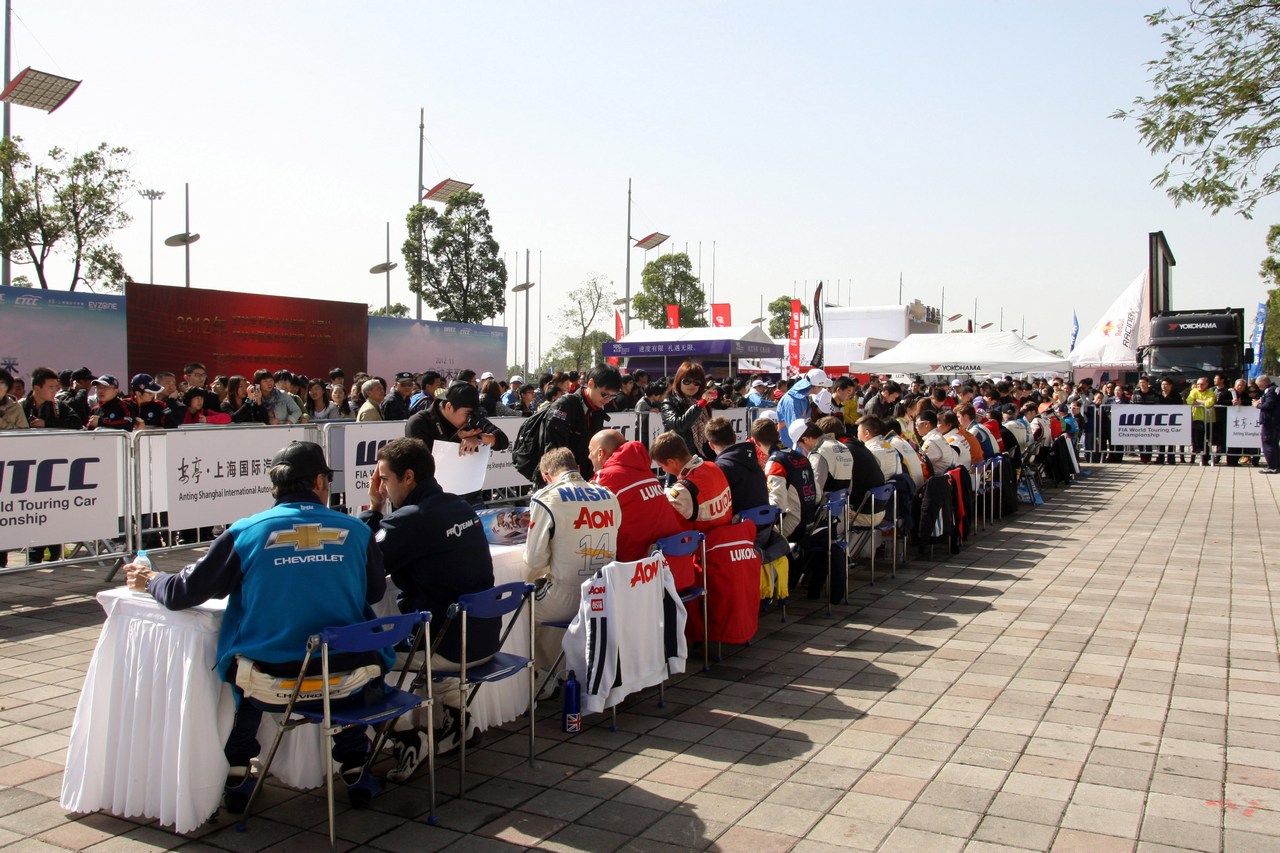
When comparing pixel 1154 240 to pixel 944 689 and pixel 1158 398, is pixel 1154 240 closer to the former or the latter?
pixel 1158 398

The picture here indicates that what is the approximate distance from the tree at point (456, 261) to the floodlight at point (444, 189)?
10.1ft

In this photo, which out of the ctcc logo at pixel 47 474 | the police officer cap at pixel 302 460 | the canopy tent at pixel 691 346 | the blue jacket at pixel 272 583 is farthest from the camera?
the canopy tent at pixel 691 346

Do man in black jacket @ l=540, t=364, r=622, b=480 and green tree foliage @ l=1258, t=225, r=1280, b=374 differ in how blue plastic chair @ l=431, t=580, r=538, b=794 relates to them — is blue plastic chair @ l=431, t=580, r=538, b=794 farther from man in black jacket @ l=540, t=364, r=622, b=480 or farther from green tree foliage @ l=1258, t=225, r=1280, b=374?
green tree foliage @ l=1258, t=225, r=1280, b=374

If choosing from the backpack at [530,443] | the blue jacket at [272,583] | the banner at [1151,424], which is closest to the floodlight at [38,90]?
the backpack at [530,443]

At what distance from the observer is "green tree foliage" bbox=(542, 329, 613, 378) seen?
2425 inches

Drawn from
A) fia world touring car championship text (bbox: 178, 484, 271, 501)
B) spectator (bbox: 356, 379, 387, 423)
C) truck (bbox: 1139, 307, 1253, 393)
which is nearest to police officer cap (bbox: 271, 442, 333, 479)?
fia world touring car championship text (bbox: 178, 484, 271, 501)

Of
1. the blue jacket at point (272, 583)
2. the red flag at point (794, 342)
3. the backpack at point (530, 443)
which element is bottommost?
the blue jacket at point (272, 583)

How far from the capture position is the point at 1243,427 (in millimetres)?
18797

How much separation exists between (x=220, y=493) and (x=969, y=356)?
56.8 feet

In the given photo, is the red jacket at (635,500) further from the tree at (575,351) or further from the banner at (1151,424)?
the tree at (575,351)

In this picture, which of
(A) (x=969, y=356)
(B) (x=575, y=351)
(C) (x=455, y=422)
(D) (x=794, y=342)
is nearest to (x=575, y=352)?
(B) (x=575, y=351)

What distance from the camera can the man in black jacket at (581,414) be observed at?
659 cm

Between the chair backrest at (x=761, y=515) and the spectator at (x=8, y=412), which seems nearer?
the chair backrest at (x=761, y=515)

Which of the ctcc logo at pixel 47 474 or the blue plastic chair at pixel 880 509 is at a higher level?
the ctcc logo at pixel 47 474
